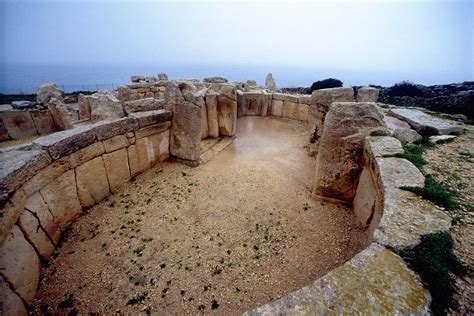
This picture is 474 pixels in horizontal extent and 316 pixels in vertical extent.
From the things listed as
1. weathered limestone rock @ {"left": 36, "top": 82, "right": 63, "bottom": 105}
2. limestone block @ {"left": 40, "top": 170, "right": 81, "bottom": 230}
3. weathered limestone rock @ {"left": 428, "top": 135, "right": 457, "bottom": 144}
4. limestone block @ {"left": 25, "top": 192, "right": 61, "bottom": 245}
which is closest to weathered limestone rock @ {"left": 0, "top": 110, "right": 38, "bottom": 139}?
weathered limestone rock @ {"left": 36, "top": 82, "right": 63, "bottom": 105}

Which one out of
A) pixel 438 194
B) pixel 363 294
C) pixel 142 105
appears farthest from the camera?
pixel 142 105

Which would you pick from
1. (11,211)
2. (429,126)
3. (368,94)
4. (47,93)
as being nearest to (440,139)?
(429,126)

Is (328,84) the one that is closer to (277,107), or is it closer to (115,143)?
(277,107)

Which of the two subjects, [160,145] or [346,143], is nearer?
A: [346,143]

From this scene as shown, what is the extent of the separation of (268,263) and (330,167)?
2.14m

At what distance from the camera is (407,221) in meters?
1.95

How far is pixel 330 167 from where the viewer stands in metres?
4.14

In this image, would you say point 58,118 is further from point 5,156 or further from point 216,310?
point 216,310

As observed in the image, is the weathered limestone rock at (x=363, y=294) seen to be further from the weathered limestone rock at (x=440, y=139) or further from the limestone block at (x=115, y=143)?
the limestone block at (x=115, y=143)

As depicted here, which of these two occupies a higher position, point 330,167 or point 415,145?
point 415,145

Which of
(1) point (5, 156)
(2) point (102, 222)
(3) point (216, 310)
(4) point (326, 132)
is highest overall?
(4) point (326, 132)

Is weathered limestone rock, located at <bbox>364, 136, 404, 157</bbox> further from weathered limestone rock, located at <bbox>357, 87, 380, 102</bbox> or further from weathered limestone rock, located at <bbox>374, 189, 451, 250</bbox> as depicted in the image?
weathered limestone rock, located at <bbox>357, 87, 380, 102</bbox>

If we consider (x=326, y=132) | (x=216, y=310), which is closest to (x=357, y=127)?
(x=326, y=132)

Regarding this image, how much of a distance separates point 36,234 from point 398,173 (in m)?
4.65
